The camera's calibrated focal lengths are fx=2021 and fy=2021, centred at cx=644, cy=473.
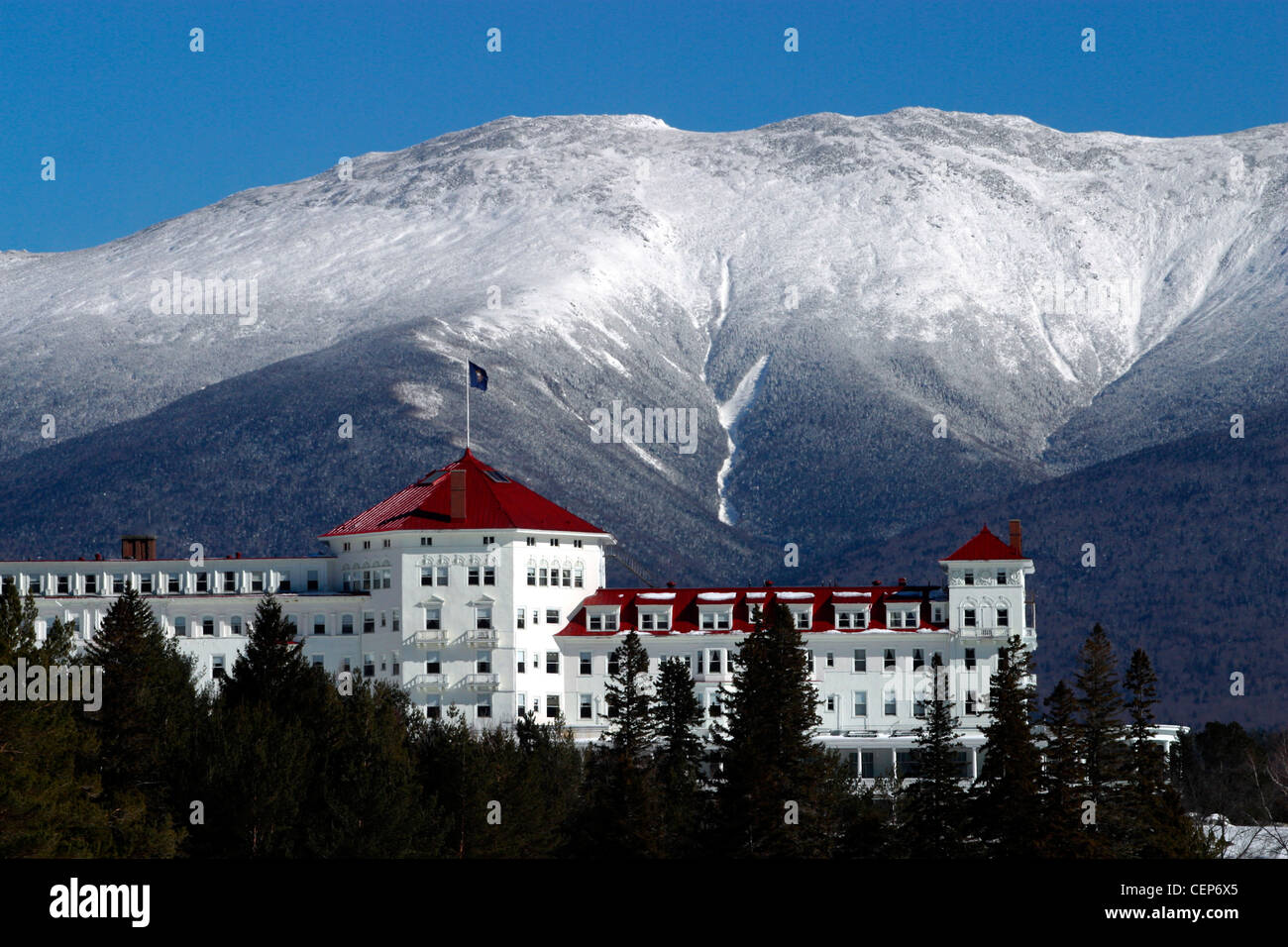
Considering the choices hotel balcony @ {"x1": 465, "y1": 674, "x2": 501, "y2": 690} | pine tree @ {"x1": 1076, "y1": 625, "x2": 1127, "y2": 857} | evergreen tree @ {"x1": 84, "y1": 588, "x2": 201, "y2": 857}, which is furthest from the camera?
hotel balcony @ {"x1": 465, "y1": 674, "x2": 501, "y2": 690}

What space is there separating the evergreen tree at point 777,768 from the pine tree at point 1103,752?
11543 mm

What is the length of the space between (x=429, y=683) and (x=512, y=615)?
272 inches

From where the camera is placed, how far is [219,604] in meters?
131

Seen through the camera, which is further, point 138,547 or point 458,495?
point 138,547

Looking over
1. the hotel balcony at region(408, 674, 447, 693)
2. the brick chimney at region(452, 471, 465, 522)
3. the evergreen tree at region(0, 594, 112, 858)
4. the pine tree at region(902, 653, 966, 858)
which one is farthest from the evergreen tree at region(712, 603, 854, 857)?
the brick chimney at region(452, 471, 465, 522)

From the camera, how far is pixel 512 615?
130875 mm

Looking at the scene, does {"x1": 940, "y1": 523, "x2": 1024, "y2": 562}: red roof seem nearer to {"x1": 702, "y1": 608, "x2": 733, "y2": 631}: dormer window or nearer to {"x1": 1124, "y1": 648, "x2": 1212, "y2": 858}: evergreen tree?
{"x1": 702, "y1": 608, "x2": 733, "y2": 631}: dormer window

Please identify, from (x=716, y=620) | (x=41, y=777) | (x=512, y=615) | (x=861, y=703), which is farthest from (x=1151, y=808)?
(x=41, y=777)

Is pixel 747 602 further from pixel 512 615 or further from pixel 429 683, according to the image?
pixel 429 683

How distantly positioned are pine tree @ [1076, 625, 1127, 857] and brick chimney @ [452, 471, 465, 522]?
45110mm

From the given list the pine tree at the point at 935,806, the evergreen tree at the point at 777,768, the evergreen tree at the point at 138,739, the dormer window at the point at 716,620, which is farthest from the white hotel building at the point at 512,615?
the evergreen tree at the point at 138,739

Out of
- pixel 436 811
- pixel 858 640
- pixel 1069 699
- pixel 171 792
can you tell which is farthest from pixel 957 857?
pixel 858 640

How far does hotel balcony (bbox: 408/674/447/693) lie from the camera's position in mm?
130625
